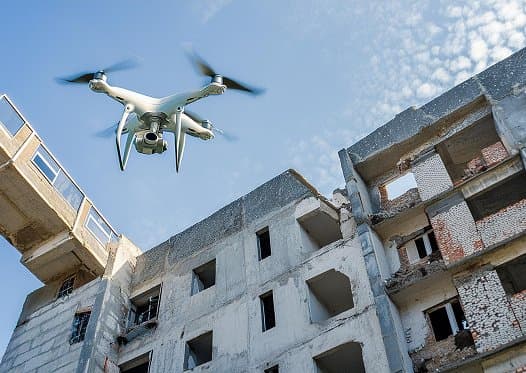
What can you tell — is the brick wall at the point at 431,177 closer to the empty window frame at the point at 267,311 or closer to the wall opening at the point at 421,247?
the wall opening at the point at 421,247

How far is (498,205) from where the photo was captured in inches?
712

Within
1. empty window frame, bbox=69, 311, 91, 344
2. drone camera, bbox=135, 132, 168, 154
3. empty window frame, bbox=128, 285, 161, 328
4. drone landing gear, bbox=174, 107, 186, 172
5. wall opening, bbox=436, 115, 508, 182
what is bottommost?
empty window frame, bbox=69, 311, 91, 344

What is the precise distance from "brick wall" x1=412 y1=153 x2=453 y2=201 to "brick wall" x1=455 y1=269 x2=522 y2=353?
3.42 meters

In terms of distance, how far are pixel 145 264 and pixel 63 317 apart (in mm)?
→ 3774

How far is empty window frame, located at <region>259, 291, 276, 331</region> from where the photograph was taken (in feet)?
63.1

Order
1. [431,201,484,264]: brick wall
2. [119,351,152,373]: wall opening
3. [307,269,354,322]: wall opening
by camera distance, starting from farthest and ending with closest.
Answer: [119,351,152,373]: wall opening, [307,269,354,322]: wall opening, [431,201,484,264]: brick wall

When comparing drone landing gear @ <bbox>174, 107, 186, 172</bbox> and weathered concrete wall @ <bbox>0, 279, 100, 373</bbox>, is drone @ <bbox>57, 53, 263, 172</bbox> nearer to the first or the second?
drone landing gear @ <bbox>174, 107, 186, 172</bbox>

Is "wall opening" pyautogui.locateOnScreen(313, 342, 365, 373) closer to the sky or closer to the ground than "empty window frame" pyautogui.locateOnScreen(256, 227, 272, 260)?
closer to the ground

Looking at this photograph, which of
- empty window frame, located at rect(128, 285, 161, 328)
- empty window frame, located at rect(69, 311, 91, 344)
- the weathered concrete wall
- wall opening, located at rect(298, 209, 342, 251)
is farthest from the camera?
empty window frame, located at rect(128, 285, 161, 328)

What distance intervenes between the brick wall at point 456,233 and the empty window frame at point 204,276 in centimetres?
906

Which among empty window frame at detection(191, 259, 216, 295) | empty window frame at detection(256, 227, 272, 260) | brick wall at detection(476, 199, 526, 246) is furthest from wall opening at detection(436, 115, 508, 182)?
empty window frame at detection(191, 259, 216, 295)

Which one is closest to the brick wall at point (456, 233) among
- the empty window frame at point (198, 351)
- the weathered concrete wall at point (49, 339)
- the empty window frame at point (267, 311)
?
the empty window frame at point (267, 311)

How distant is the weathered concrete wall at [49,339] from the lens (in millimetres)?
22125

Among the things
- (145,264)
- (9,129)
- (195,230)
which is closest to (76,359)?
(145,264)
